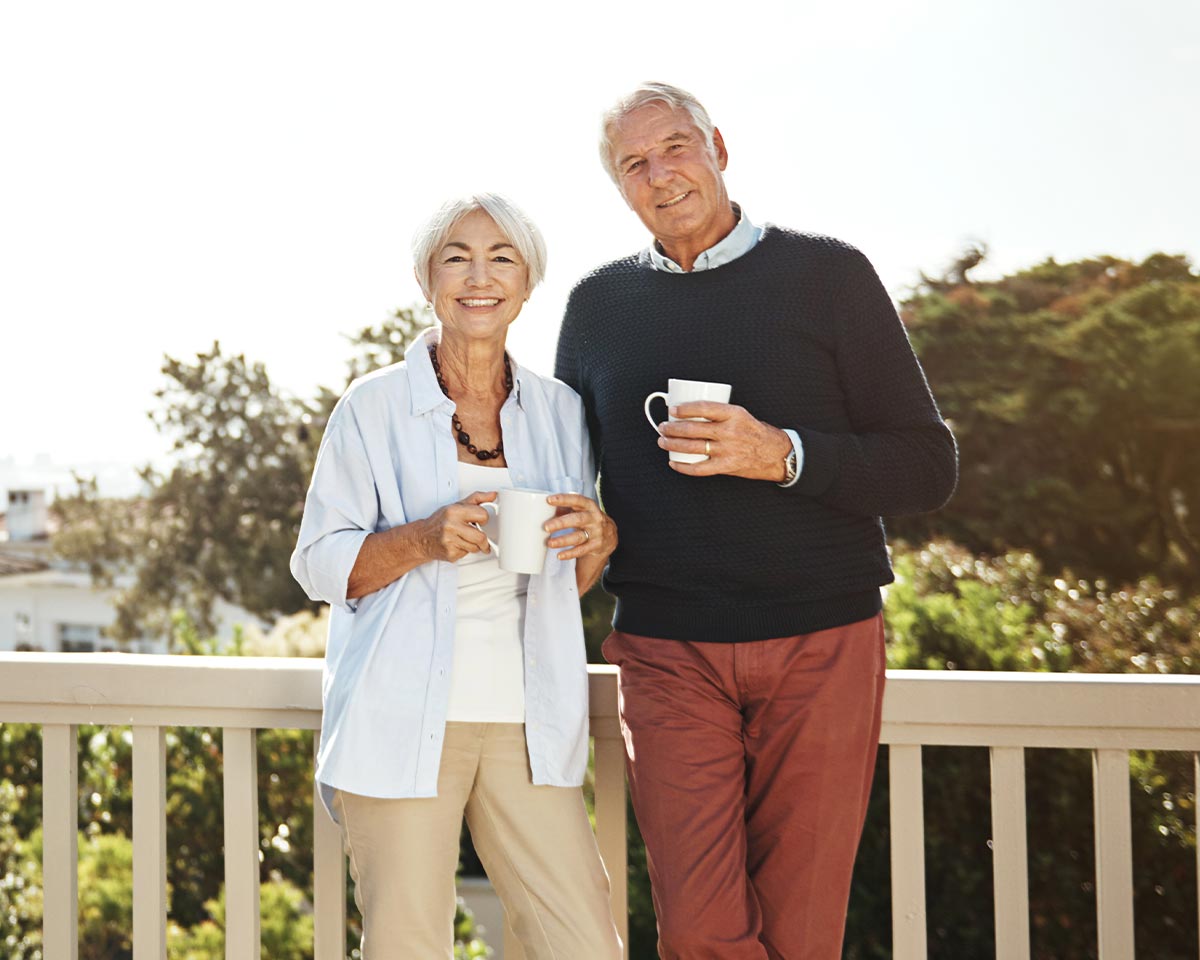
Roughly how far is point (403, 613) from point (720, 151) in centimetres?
97

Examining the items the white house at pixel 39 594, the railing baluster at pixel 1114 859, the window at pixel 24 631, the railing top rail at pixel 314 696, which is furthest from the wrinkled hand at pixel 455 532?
the window at pixel 24 631

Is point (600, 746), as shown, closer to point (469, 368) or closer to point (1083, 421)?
point (469, 368)

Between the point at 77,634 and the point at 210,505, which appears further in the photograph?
the point at 77,634

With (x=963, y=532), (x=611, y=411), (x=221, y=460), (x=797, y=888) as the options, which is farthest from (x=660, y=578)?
(x=221, y=460)

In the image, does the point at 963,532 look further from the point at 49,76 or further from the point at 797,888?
the point at 49,76

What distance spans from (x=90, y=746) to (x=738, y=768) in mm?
4061

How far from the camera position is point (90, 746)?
5031mm

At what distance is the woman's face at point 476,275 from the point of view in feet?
5.98

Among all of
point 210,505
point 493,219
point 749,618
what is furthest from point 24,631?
point 749,618

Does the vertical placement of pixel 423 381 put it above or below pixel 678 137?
below

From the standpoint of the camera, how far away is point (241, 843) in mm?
2070

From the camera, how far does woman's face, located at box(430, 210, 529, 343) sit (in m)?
1.82

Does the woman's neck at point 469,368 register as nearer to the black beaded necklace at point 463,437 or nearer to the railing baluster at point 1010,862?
the black beaded necklace at point 463,437

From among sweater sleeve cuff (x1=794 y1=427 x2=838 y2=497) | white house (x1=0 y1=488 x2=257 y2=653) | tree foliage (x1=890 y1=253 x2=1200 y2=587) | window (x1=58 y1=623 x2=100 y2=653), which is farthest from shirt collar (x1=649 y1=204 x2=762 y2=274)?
window (x1=58 y1=623 x2=100 y2=653)
